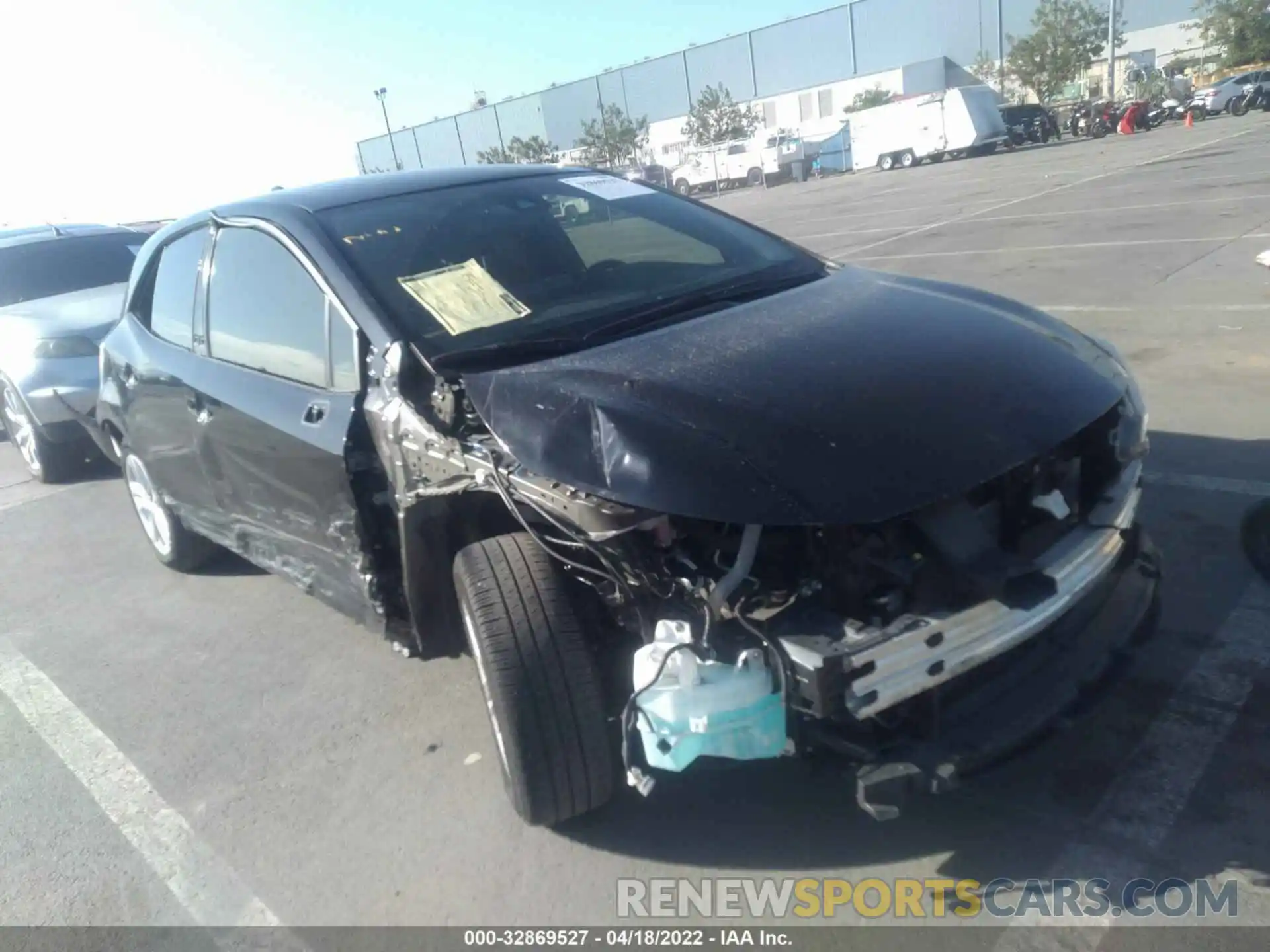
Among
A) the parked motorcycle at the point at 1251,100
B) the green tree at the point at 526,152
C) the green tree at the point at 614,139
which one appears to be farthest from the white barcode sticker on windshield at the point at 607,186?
the green tree at the point at 526,152

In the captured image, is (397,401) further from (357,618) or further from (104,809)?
(104,809)

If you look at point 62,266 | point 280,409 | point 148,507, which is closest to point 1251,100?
point 62,266

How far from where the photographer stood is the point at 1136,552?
2.93 meters

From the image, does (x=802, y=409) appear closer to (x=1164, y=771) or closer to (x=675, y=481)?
(x=675, y=481)

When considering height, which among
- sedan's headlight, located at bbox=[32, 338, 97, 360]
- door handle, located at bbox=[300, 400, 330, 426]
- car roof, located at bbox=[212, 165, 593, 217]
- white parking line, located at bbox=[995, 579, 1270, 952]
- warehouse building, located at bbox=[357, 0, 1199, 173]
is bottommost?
white parking line, located at bbox=[995, 579, 1270, 952]

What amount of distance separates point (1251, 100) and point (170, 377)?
4297cm

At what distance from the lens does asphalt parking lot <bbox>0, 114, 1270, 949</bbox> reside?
2633mm

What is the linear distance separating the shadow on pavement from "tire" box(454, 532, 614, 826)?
28 centimetres

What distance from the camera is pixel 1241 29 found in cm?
4684

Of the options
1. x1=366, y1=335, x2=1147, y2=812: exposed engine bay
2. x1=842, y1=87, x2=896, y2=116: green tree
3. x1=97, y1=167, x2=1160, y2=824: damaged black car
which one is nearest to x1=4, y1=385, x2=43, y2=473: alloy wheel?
x1=97, y1=167, x2=1160, y2=824: damaged black car

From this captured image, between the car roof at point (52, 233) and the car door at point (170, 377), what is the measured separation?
4.67 meters

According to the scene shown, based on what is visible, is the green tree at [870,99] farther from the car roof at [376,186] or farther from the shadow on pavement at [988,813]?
the shadow on pavement at [988,813]

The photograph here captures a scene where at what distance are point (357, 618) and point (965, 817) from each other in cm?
204

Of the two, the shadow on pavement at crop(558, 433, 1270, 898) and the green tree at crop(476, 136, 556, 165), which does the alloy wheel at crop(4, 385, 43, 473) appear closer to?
the shadow on pavement at crop(558, 433, 1270, 898)
